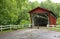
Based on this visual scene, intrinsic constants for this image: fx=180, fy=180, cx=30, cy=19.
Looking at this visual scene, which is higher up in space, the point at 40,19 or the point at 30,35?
the point at 40,19

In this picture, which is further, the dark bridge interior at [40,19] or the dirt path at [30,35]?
the dark bridge interior at [40,19]

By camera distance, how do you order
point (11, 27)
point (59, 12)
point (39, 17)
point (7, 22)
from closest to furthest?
point (11, 27), point (7, 22), point (39, 17), point (59, 12)

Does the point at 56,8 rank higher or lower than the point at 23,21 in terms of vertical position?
higher

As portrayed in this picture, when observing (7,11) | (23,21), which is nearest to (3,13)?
(7,11)

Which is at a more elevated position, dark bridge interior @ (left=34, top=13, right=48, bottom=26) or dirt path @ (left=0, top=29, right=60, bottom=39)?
dark bridge interior @ (left=34, top=13, right=48, bottom=26)

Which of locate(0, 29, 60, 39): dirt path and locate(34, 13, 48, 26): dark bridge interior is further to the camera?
locate(34, 13, 48, 26): dark bridge interior

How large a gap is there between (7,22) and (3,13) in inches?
301

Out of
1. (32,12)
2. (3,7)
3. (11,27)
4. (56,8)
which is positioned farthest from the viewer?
(56,8)

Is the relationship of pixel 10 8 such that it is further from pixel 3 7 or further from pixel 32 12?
pixel 32 12

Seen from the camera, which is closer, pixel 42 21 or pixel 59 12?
pixel 42 21

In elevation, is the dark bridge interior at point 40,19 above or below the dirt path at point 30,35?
above

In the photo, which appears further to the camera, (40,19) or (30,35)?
(40,19)

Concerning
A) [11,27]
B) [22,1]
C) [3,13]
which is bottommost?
[11,27]

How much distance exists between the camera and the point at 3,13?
2664cm
